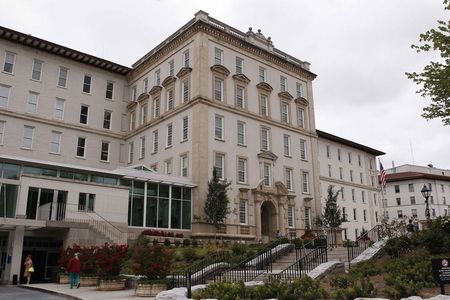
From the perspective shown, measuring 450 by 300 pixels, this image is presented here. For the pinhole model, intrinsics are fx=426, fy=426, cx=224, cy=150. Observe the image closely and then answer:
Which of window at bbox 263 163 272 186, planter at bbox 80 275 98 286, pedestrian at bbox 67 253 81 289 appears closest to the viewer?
pedestrian at bbox 67 253 81 289

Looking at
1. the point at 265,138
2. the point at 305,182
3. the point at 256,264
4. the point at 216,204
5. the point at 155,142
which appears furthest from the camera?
the point at 305,182

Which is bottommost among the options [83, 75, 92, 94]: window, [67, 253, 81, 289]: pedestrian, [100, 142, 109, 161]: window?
[67, 253, 81, 289]: pedestrian

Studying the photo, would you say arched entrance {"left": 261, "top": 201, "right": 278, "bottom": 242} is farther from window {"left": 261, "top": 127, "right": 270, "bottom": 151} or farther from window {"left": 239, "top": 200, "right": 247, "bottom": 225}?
window {"left": 261, "top": 127, "right": 270, "bottom": 151}

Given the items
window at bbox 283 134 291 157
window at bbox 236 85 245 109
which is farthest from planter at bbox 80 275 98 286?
window at bbox 283 134 291 157

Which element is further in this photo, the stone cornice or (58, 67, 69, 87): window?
(58, 67, 69, 87): window

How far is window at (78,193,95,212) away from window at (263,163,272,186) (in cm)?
1773

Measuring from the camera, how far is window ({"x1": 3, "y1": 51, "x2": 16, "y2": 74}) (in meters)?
41.7

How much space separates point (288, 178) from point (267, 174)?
3206mm

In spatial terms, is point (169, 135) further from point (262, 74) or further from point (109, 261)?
point (109, 261)

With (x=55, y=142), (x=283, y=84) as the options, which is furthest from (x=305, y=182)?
(x=55, y=142)

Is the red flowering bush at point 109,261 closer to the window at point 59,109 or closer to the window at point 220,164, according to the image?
the window at point 220,164

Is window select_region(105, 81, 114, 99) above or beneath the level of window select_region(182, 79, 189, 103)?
above

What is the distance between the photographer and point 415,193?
275 ft

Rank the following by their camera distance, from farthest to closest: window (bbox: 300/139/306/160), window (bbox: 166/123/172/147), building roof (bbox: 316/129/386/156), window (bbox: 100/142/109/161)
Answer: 1. building roof (bbox: 316/129/386/156)
2. window (bbox: 300/139/306/160)
3. window (bbox: 100/142/109/161)
4. window (bbox: 166/123/172/147)
